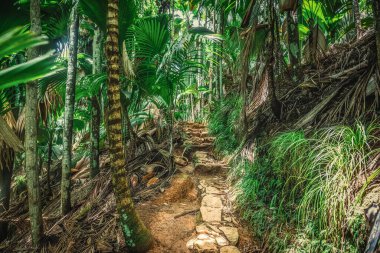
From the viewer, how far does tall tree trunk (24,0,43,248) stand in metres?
2.74

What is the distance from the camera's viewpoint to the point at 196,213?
3.46 metres

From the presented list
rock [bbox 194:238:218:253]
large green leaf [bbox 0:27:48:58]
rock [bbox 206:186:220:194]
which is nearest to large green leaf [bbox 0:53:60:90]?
large green leaf [bbox 0:27:48:58]

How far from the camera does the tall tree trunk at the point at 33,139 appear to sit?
274cm

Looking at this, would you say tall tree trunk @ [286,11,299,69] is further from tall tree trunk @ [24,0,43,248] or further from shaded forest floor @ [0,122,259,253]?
tall tree trunk @ [24,0,43,248]

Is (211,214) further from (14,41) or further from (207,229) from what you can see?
(14,41)

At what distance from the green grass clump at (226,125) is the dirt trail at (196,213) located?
0.43m

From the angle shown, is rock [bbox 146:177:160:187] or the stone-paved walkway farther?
rock [bbox 146:177:160:187]

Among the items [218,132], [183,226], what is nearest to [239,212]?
[183,226]

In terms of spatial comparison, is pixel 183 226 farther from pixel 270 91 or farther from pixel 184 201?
pixel 270 91

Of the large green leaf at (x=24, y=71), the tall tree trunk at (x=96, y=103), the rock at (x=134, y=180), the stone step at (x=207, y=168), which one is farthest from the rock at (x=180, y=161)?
the large green leaf at (x=24, y=71)

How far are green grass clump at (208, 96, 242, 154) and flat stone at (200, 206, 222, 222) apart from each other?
5.39 feet

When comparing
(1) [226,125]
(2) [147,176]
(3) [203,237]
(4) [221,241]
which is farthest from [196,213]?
(1) [226,125]

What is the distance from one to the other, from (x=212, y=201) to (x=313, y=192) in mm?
1746

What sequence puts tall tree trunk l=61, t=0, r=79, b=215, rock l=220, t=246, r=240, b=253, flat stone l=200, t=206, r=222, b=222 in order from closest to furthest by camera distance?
rock l=220, t=246, r=240, b=253 < flat stone l=200, t=206, r=222, b=222 < tall tree trunk l=61, t=0, r=79, b=215
